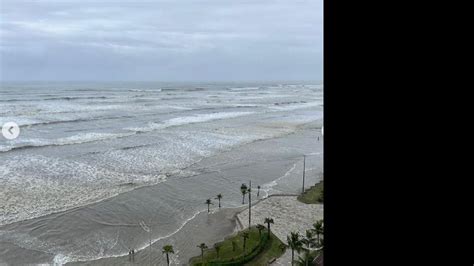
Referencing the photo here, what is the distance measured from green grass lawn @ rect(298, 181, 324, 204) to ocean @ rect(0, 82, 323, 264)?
83 centimetres

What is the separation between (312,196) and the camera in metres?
17.2

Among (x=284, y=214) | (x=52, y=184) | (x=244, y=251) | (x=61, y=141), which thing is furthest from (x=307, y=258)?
(x=61, y=141)

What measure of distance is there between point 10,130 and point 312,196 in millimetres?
25277

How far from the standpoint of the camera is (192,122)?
36.1m

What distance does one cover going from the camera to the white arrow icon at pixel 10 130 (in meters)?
29.7

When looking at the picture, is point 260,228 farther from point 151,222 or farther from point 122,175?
point 122,175

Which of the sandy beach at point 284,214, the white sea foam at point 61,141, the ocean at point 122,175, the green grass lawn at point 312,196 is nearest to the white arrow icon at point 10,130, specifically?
the ocean at point 122,175

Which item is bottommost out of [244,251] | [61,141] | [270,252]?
[270,252]

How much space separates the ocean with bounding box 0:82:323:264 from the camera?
44.3ft

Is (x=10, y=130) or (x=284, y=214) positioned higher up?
(x=10, y=130)

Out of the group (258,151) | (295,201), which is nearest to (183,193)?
(295,201)

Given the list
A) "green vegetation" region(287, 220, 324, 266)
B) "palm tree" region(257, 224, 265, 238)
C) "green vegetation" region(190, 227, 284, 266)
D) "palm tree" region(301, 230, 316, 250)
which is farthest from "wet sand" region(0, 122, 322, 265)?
"palm tree" region(301, 230, 316, 250)

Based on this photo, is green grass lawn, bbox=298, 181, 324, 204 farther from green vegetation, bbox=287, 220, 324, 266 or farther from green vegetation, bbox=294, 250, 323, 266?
green vegetation, bbox=294, 250, 323, 266
